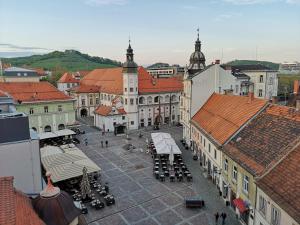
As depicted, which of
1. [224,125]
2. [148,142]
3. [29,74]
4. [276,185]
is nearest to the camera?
[276,185]

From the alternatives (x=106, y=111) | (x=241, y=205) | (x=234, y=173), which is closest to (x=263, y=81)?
(x=106, y=111)

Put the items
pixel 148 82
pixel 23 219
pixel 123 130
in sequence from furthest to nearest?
pixel 148 82 → pixel 123 130 → pixel 23 219

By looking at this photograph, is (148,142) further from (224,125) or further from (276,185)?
(276,185)

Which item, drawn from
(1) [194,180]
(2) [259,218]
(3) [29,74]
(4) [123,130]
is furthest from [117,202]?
(3) [29,74]

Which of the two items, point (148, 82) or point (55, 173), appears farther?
point (148, 82)

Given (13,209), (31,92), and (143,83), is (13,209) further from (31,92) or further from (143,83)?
(143,83)

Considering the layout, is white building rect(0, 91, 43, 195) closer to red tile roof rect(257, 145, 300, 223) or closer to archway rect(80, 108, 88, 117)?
red tile roof rect(257, 145, 300, 223)

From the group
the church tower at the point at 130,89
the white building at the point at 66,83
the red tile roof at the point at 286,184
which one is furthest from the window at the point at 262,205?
the white building at the point at 66,83
